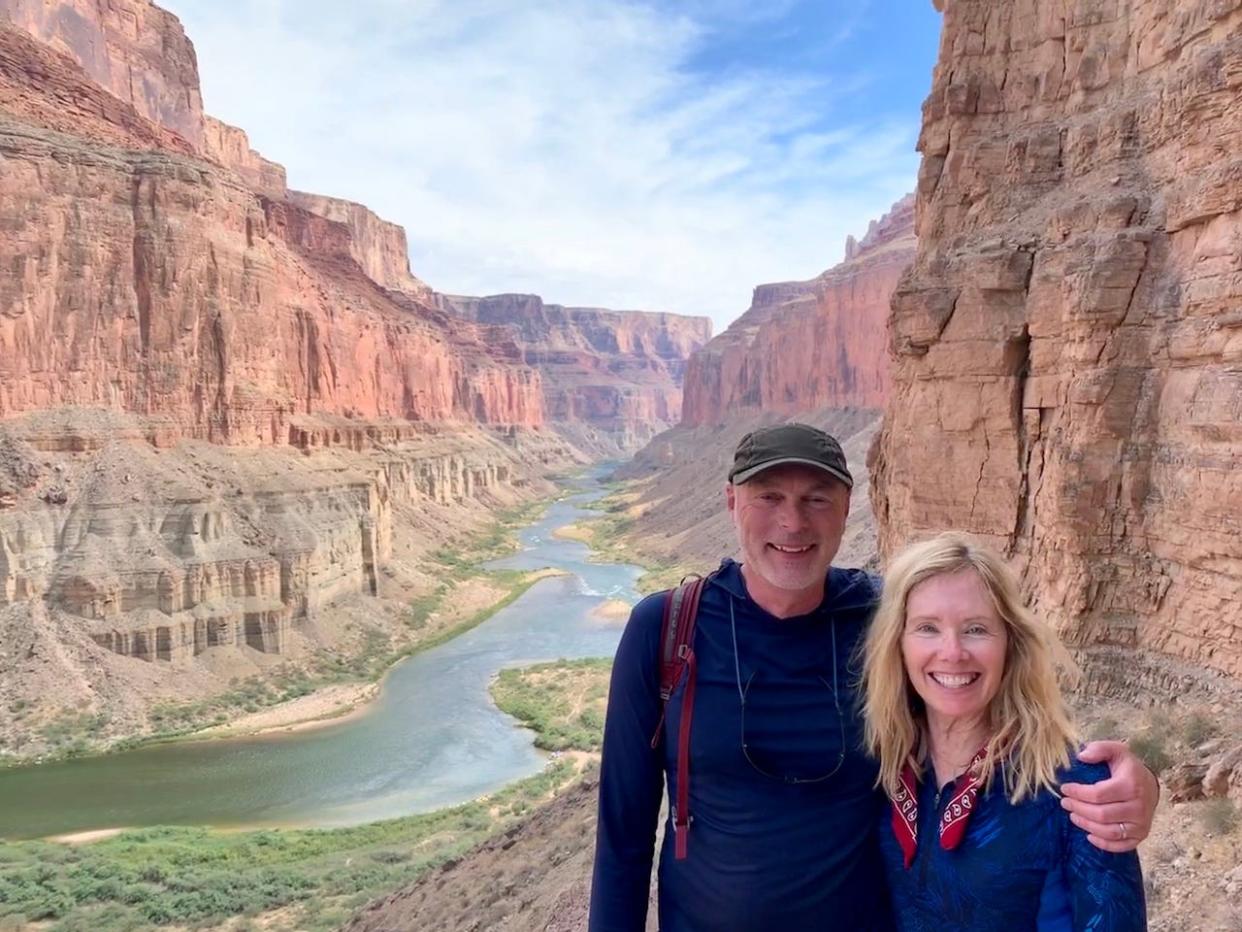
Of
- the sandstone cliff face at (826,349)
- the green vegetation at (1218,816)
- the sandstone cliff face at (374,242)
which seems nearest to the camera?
the green vegetation at (1218,816)

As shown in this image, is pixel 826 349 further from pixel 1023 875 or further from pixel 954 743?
pixel 1023 875

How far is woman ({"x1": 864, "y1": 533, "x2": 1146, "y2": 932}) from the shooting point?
2119 mm

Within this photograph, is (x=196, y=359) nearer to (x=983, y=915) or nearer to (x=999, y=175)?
(x=999, y=175)

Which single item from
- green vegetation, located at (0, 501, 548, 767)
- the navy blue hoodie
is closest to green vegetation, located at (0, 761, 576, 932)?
green vegetation, located at (0, 501, 548, 767)

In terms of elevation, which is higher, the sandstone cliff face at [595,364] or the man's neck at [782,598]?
the sandstone cliff face at [595,364]

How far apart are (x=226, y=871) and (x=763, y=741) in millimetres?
15579

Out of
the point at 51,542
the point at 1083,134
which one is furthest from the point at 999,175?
the point at 51,542

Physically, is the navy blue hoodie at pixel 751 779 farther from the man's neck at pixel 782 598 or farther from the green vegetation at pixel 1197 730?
the green vegetation at pixel 1197 730

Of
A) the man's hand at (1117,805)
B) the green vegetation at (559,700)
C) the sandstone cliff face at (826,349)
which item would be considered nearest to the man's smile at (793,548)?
the man's hand at (1117,805)

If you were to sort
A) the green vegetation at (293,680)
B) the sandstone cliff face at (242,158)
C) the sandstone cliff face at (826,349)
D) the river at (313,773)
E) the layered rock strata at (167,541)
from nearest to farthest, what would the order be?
the river at (313,773) → the green vegetation at (293,680) → the layered rock strata at (167,541) → the sandstone cliff face at (826,349) → the sandstone cliff face at (242,158)

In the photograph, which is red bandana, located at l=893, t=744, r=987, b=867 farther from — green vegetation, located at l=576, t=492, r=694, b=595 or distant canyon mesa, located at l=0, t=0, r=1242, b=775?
green vegetation, located at l=576, t=492, r=694, b=595

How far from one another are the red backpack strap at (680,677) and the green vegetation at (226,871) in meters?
11.8

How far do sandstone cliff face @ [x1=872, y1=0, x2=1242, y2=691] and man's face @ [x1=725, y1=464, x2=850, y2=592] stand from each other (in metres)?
5.67

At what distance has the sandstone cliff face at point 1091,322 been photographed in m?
6.67
